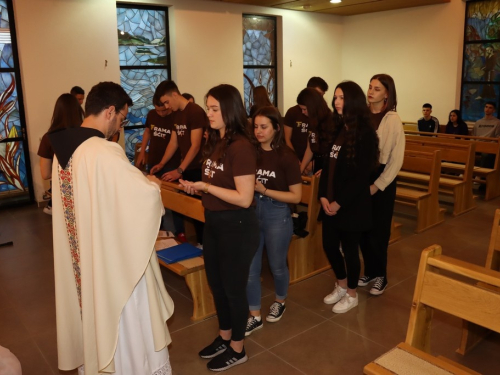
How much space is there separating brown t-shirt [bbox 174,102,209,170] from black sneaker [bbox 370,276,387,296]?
5.92 ft

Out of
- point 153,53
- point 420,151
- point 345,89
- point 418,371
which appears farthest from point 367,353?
point 153,53

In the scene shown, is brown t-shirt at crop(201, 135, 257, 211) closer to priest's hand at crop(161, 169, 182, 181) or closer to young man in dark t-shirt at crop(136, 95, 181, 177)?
priest's hand at crop(161, 169, 182, 181)

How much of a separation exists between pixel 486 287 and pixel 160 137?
308cm

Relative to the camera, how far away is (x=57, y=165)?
2182 mm

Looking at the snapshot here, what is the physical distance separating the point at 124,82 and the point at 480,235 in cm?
542

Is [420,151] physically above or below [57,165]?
below

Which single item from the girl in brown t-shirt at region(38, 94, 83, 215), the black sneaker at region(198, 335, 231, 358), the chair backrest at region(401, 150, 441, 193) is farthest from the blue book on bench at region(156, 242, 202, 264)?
the chair backrest at region(401, 150, 441, 193)

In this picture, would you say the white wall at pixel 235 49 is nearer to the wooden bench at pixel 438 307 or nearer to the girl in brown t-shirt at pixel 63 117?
the girl in brown t-shirt at pixel 63 117

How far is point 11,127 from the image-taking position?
663 cm

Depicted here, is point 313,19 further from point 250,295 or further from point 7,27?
point 250,295

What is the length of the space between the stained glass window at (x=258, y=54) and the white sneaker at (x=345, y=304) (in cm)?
605

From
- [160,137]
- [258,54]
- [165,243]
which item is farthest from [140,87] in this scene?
[165,243]

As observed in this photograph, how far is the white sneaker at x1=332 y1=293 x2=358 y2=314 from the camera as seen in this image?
340cm

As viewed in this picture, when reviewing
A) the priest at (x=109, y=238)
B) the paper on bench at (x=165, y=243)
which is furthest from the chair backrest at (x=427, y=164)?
the priest at (x=109, y=238)
